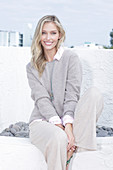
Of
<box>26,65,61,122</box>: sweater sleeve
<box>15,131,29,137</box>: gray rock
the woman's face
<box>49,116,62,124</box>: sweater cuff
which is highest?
the woman's face

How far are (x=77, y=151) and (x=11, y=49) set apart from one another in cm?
184

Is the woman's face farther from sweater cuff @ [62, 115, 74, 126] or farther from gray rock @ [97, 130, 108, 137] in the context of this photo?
gray rock @ [97, 130, 108, 137]

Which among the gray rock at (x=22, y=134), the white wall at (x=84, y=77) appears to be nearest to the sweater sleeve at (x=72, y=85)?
the gray rock at (x=22, y=134)

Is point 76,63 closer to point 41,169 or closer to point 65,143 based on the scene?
point 65,143

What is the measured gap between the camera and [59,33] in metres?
2.07

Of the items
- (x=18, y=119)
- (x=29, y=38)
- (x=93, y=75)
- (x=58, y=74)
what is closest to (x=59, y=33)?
(x=58, y=74)

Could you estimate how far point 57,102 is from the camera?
6.47 feet

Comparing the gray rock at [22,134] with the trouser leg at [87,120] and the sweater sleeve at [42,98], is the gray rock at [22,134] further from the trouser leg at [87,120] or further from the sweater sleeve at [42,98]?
the trouser leg at [87,120]

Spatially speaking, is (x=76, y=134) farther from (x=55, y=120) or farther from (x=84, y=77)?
(x=84, y=77)

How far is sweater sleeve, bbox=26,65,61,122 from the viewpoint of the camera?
1.88 metres

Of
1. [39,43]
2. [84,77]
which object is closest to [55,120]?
[39,43]

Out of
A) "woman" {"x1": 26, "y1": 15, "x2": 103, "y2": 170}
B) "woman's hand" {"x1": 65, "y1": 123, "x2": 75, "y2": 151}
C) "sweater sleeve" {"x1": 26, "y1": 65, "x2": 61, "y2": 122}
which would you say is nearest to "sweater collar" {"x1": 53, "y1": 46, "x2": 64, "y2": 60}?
"woman" {"x1": 26, "y1": 15, "x2": 103, "y2": 170}

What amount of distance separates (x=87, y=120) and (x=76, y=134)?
0.11 m

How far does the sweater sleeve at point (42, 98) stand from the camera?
188cm
